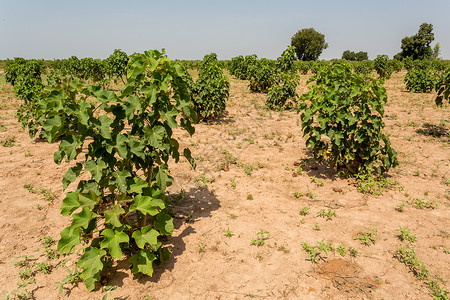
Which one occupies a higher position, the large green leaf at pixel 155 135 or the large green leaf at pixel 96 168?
the large green leaf at pixel 155 135

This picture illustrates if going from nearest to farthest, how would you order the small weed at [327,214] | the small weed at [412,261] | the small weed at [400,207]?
the small weed at [412,261]
the small weed at [327,214]
the small weed at [400,207]

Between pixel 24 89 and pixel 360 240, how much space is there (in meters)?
10.00

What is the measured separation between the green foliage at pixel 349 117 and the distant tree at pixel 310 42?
3042 inches

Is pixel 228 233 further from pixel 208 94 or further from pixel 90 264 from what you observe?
pixel 208 94

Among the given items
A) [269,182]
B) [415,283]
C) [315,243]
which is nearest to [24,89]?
[269,182]

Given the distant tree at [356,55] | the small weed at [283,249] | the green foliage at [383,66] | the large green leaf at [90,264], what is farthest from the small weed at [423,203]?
the distant tree at [356,55]

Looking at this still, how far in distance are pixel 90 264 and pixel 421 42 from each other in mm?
74397

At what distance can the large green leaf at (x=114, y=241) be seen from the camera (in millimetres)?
2811

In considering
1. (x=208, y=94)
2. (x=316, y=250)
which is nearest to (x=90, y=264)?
(x=316, y=250)

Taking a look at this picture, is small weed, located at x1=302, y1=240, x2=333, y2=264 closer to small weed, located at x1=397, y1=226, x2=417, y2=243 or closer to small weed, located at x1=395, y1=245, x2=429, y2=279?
small weed, located at x1=395, y1=245, x2=429, y2=279

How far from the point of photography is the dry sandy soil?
10.6 ft

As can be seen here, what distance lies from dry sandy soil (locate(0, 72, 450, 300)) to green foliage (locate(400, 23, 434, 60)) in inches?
2577

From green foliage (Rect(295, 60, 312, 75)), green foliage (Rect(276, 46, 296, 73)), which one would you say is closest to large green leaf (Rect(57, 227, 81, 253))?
green foliage (Rect(276, 46, 296, 73))

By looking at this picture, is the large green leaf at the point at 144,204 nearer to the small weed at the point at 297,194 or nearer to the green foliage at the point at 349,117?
the small weed at the point at 297,194
